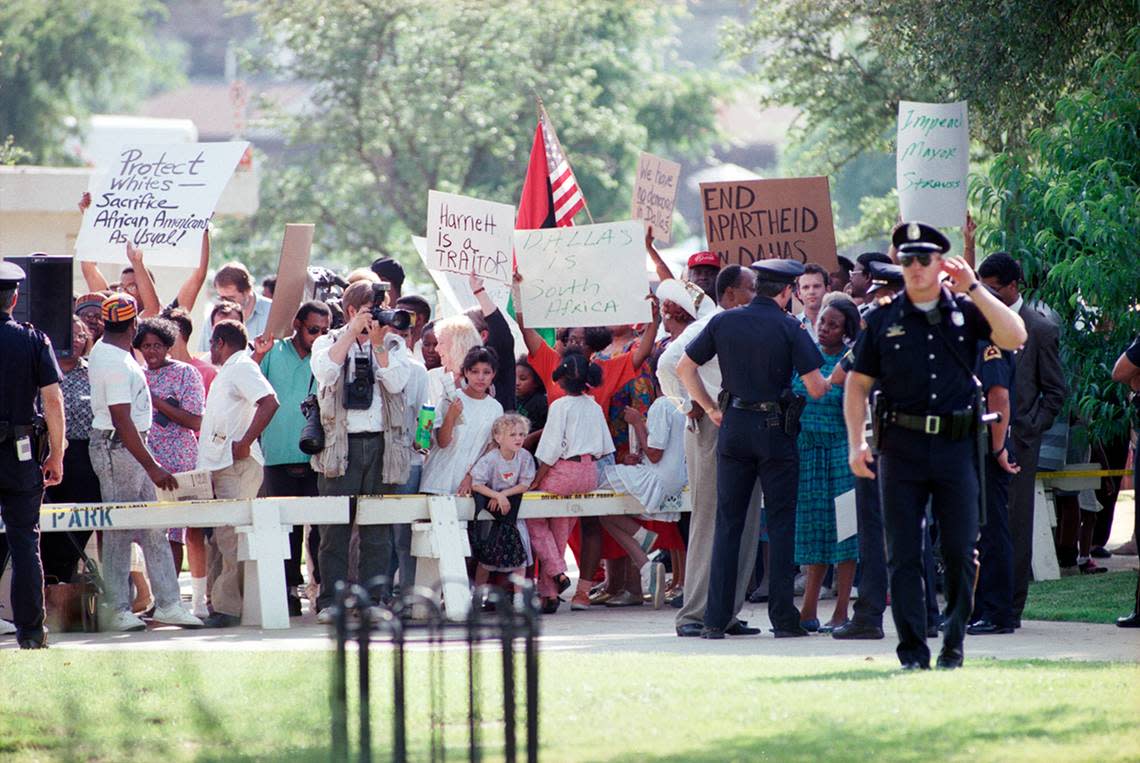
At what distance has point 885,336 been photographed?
917cm

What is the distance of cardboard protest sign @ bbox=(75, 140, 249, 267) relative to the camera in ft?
47.3

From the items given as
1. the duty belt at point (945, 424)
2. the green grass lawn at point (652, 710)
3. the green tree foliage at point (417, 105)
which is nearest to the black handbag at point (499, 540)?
the green grass lawn at point (652, 710)

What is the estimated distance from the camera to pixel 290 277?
13.9 meters

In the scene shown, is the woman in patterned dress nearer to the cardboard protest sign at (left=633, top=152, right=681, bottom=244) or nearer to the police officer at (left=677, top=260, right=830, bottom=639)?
the police officer at (left=677, top=260, right=830, bottom=639)

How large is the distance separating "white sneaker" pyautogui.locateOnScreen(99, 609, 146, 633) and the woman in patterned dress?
13.9ft

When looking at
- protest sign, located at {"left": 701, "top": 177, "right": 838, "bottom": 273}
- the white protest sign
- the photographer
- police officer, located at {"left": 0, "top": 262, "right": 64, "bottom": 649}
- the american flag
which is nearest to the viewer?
police officer, located at {"left": 0, "top": 262, "right": 64, "bottom": 649}

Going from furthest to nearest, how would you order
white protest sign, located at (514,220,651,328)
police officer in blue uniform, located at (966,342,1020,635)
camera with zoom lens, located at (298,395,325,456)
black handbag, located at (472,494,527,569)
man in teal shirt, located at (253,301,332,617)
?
white protest sign, located at (514,220,651,328), man in teal shirt, located at (253,301,332,617), black handbag, located at (472,494,527,569), camera with zoom lens, located at (298,395,325,456), police officer in blue uniform, located at (966,342,1020,635)

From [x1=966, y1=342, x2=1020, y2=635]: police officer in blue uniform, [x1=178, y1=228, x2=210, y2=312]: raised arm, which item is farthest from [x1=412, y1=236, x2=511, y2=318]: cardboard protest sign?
[x1=966, y1=342, x2=1020, y2=635]: police officer in blue uniform

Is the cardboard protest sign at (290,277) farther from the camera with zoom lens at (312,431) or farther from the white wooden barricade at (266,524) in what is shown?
the white wooden barricade at (266,524)

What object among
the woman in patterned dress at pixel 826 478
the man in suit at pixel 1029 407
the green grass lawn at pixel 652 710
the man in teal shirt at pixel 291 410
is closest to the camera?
the green grass lawn at pixel 652 710

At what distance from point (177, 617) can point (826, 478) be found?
425cm

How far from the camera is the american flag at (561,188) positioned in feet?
51.2

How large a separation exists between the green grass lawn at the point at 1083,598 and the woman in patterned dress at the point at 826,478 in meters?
1.35

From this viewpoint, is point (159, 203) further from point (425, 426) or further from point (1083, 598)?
point (1083, 598)
